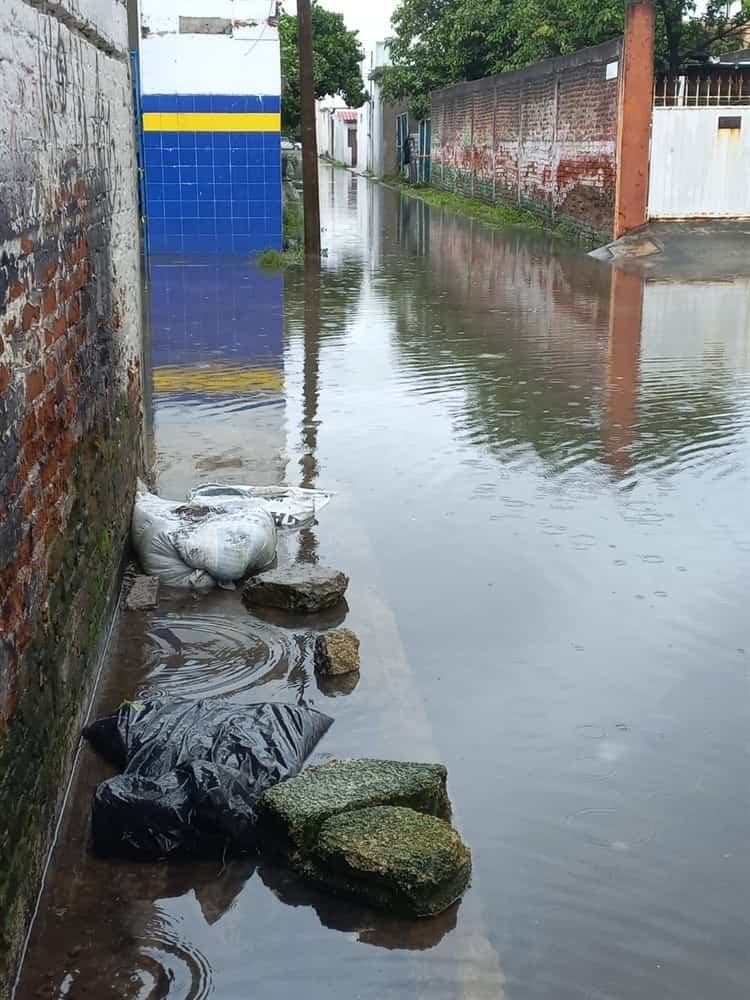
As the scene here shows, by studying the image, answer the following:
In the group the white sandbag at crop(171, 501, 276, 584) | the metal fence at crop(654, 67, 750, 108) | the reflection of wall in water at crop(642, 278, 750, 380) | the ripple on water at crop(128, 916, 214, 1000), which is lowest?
the ripple on water at crop(128, 916, 214, 1000)

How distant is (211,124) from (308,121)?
7.71 feet

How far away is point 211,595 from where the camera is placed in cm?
564

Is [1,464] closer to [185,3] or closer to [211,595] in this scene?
[211,595]

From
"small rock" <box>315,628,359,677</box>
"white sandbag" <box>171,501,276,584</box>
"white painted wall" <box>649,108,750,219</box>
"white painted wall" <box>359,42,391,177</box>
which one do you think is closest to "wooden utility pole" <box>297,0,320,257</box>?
"white painted wall" <box>649,108,750,219</box>

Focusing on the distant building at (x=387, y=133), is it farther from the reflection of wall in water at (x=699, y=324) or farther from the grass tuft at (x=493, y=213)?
the reflection of wall in water at (x=699, y=324)

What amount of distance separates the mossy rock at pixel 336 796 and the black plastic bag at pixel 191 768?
0.34 feet

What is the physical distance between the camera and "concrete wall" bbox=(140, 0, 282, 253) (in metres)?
18.5

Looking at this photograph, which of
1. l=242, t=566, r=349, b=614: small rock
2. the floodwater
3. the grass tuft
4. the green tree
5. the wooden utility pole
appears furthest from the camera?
the green tree

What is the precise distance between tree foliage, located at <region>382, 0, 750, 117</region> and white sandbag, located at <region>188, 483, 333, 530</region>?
1873cm

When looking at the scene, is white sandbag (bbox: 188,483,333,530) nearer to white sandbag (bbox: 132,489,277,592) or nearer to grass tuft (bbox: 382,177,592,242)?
white sandbag (bbox: 132,489,277,592)

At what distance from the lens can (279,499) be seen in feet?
22.3

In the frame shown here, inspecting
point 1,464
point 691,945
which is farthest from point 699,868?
point 1,464

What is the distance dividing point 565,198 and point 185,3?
836cm

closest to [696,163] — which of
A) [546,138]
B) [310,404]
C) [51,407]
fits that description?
[546,138]
